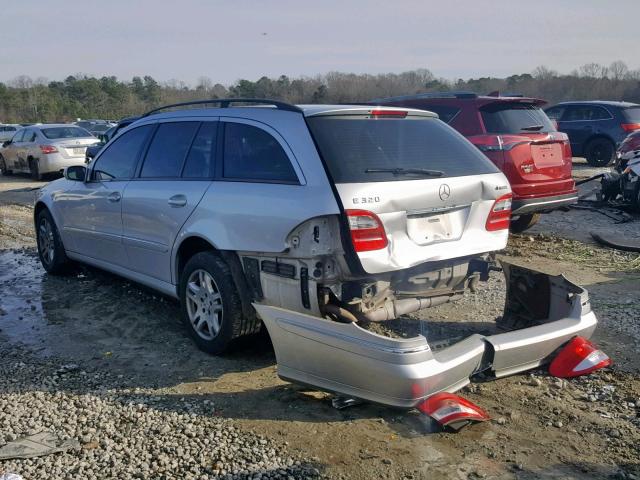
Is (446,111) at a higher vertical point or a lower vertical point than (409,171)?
higher

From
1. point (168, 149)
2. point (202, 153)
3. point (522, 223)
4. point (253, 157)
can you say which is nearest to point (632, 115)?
point (522, 223)

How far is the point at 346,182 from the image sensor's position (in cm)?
377

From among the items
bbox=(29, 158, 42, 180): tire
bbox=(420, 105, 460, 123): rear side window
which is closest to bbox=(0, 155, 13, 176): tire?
bbox=(29, 158, 42, 180): tire

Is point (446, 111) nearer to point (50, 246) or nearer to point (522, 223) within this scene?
point (522, 223)

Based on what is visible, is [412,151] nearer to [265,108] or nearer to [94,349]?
[265,108]

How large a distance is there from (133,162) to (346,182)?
2582 millimetres

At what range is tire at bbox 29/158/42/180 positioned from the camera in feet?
55.8

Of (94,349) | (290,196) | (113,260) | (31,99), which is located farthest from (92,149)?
(31,99)

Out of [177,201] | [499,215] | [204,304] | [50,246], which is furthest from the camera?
[50,246]

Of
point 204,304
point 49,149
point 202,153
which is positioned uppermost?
point 49,149

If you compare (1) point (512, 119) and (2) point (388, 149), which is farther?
(1) point (512, 119)

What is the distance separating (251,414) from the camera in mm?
3766

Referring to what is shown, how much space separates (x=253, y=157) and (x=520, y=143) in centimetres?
464

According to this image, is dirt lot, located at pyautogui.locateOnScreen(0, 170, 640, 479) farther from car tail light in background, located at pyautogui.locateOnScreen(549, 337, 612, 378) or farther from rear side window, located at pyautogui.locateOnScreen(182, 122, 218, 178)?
rear side window, located at pyautogui.locateOnScreen(182, 122, 218, 178)
